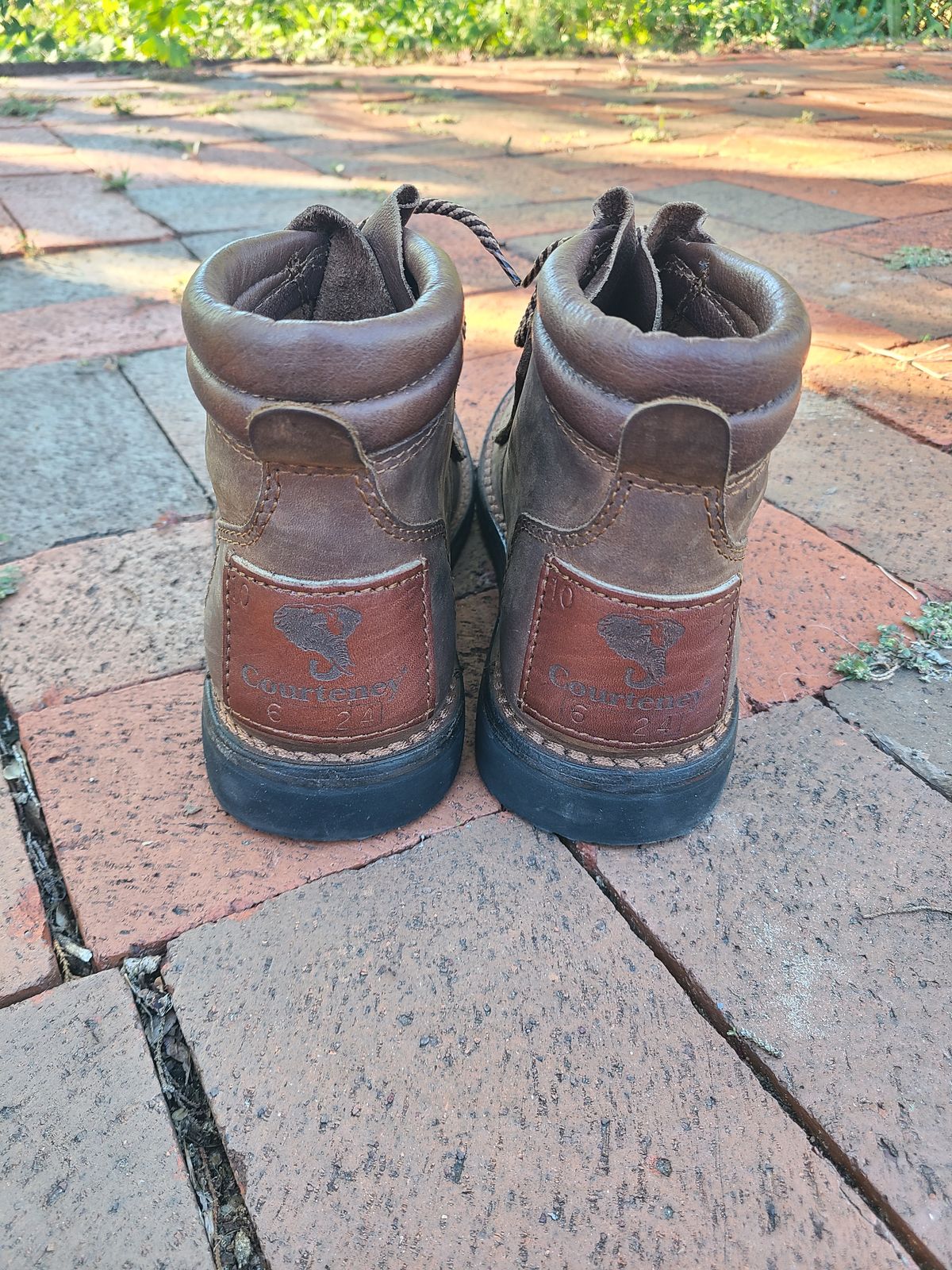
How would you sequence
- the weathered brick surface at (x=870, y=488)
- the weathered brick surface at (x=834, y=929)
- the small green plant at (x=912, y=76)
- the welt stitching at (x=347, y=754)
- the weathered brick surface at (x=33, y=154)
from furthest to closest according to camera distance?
the small green plant at (x=912, y=76) < the weathered brick surface at (x=33, y=154) < the weathered brick surface at (x=870, y=488) < the welt stitching at (x=347, y=754) < the weathered brick surface at (x=834, y=929)

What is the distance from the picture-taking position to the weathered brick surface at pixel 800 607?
1577 millimetres

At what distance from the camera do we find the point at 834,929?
116 centimetres

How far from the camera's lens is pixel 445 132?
4.84 metres

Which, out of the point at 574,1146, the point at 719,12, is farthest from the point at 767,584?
the point at 719,12

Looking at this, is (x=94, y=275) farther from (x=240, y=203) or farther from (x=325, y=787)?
(x=325, y=787)

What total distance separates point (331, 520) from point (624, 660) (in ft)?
1.26

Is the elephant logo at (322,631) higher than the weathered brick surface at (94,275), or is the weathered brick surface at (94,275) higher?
the elephant logo at (322,631)

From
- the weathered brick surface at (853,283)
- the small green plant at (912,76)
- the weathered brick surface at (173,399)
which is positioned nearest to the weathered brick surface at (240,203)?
the weathered brick surface at (173,399)

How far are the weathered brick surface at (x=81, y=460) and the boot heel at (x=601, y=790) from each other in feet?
3.45

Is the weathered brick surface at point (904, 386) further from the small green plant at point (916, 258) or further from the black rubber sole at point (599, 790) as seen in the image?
the black rubber sole at point (599, 790)

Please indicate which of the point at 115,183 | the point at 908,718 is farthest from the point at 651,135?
the point at 908,718

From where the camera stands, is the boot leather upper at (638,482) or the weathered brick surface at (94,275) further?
the weathered brick surface at (94,275)

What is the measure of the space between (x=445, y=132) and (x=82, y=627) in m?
4.13

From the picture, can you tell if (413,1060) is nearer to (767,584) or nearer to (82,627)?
(82,627)
